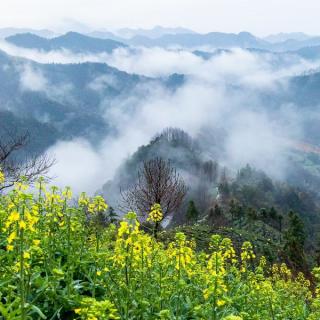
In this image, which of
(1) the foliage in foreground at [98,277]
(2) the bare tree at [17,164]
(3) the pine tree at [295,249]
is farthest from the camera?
(3) the pine tree at [295,249]

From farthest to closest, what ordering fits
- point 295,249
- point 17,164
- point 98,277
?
point 295,249 → point 17,164 → point 98,277

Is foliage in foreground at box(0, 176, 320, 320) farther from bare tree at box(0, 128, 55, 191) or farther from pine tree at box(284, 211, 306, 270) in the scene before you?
pine tree at box(284, 211, 306, 270)

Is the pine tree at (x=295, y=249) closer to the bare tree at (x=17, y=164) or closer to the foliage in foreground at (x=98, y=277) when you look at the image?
the bare tree at (x=17, y=164)

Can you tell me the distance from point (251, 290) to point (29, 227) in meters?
6.69

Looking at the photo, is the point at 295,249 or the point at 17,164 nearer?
the point at 17,164

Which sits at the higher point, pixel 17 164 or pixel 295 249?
pixel 17 164

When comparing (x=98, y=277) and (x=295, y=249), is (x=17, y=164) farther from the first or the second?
(x=295, y=249)

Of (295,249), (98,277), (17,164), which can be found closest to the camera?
(98,277)

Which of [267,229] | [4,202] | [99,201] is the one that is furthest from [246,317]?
[267,229]

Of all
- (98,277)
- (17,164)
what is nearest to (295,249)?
(17,164)

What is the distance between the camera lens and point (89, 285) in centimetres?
831

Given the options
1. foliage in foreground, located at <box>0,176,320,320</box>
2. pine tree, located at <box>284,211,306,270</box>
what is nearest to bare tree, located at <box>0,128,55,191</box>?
foliage in foreground, located at <box>0,176,320,320</box>

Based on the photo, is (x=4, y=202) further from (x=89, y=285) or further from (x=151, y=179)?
(x=151, y=179)

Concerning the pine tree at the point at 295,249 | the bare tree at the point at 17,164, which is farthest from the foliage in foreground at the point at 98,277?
the pine tree at the point at 295,249
